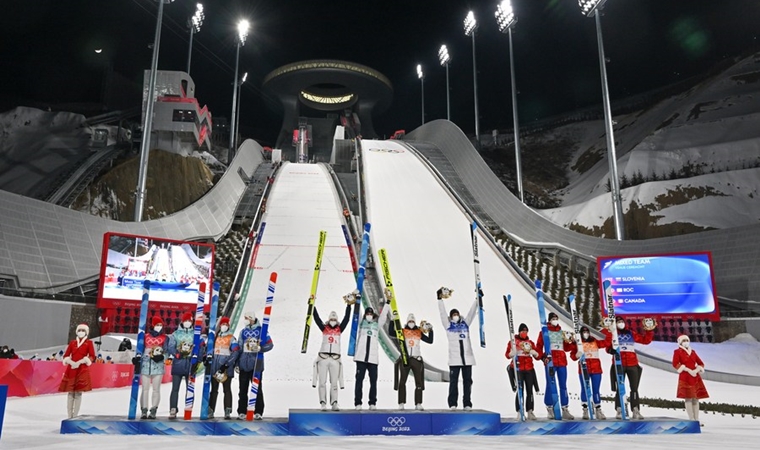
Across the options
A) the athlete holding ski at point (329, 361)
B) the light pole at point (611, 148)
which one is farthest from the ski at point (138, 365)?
the light pole at point (611, 148)

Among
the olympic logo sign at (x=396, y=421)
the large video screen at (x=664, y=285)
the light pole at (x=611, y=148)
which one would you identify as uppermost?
the light pole at (x=611, y=148)

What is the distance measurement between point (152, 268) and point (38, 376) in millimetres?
5601

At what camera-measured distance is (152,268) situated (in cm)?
1480

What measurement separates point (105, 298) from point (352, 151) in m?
25.7

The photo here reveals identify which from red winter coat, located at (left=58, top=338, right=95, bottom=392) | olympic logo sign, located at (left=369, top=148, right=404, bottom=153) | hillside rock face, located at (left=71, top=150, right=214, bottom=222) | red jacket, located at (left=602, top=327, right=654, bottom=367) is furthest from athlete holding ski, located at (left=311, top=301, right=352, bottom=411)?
olympic logo sign, located at (left=369, top=148, right=404, bottom=153)

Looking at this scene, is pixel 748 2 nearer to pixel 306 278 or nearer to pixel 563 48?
pixel 563 48

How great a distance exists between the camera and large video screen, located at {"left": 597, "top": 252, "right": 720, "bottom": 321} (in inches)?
542

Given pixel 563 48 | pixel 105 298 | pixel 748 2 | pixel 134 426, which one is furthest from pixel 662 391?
pixel 563 48

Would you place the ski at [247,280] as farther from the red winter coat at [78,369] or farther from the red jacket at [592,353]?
the red jacket at [592,353]

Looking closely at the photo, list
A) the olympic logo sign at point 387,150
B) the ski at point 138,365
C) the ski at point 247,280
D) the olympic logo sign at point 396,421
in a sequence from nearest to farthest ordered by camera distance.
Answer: the ski at point 138,365 → the olympic logo sign at point 396,421 → the ski at point 247,280 → the olympic logo sign at point 387,150

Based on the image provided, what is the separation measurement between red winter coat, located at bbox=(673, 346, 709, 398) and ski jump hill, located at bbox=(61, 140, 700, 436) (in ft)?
2.28

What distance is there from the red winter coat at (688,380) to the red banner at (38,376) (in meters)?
9.67

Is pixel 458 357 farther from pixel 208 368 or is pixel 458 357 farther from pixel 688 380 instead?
pixel 208 368

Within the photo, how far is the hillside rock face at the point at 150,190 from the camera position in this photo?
930 inches
